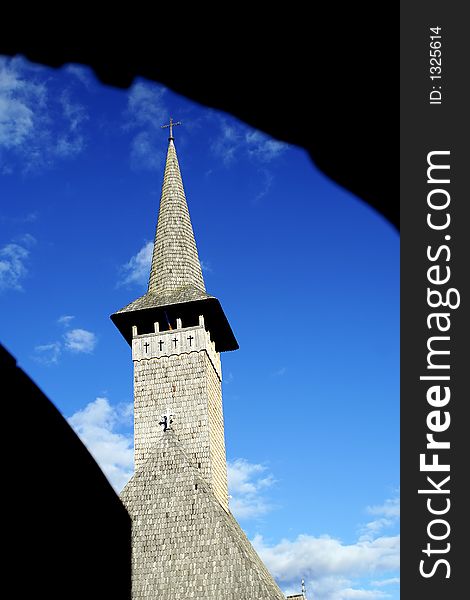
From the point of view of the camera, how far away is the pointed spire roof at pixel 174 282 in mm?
22703

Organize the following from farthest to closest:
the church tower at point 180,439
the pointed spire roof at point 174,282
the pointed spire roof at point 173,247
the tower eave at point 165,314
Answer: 1. the pointed spire roof at point 173,247
2. the pointed spire roof at point 174,282
3. the tower eave at point 165,314
4. the church tower at point 180,439

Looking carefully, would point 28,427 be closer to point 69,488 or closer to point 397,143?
point 69,488

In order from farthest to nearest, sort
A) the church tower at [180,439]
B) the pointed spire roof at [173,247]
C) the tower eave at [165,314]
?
the pointed spire roof at [173,247] → the tower eave at [165,314] → the church tower at [180,439]

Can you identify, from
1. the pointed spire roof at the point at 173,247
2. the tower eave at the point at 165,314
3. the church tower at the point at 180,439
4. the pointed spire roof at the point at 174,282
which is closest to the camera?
the church tower at the point at 180,439

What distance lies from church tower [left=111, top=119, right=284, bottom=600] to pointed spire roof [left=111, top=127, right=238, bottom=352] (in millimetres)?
41

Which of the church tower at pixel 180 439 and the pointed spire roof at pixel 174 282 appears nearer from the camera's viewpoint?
the church tower at pixel 180 439

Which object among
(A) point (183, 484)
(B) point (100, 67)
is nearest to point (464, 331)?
(B) point (100, 67)

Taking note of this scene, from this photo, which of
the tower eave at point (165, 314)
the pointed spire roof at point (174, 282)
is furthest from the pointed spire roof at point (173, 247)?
the tower eave at point (165, 314)

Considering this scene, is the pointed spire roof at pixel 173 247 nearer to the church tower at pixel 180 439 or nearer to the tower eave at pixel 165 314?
the church tower at pixel 180 439

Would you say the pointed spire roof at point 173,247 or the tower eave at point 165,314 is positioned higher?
the pointed spire roof at point 173,247

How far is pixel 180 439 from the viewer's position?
20641 millimetres

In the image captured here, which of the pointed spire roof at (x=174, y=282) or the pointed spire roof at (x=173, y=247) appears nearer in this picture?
the pointed spire roof at (x=174, y=282)

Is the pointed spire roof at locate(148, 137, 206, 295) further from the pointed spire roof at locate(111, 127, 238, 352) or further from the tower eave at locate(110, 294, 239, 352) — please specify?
the tower eave at locate(110, 294, 239, 352)

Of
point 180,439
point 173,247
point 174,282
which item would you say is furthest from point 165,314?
point 180,439
